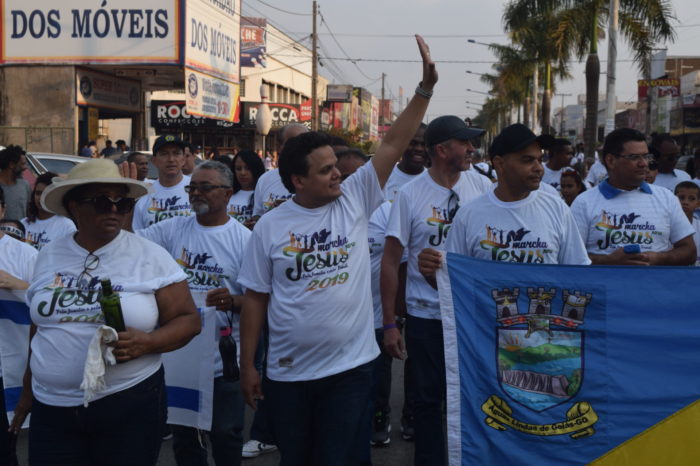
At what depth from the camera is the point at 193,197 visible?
4.65 m

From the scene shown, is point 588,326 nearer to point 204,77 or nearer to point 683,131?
point 204,77

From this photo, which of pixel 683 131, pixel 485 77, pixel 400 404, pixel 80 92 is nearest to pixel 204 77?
pixel 80 92

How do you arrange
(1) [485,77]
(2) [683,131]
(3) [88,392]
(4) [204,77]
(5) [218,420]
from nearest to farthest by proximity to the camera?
(3) [88,392], (5) [218,420], (4) [204,77], (2) [683,131], (1) [485,77]


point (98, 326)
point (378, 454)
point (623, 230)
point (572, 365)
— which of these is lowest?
point (378, 454)

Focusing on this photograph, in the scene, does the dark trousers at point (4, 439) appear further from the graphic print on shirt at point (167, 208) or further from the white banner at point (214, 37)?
the white banner at point (214, 37)

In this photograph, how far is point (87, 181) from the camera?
131 inches

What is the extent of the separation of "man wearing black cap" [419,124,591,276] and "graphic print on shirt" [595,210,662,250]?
0.83 m

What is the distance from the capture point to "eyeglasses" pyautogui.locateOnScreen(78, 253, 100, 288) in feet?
10.9

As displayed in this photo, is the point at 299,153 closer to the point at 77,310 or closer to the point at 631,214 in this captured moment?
the point at 77,310

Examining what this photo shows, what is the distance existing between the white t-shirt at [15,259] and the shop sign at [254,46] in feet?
168

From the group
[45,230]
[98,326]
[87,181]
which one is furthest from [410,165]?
[98,326]

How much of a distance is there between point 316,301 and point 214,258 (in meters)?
1.06

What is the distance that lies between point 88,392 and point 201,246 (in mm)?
1600

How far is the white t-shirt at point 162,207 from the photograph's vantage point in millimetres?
6312
